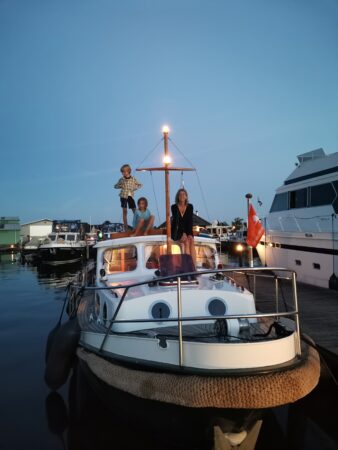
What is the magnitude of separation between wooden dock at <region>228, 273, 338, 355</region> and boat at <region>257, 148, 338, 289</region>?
102 cm

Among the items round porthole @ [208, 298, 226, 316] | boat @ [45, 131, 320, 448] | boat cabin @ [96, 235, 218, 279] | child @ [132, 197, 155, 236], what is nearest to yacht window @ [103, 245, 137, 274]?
boat cabin @ [96, 235, 218, 279]

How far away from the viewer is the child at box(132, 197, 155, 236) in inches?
345

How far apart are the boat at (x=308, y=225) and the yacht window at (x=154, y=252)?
25.7 feet

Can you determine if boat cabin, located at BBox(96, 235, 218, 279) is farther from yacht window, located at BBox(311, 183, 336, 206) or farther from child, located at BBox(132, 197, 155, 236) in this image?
yacht window, located at BBox(311, 183, 336, 206)

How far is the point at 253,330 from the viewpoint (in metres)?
5.52

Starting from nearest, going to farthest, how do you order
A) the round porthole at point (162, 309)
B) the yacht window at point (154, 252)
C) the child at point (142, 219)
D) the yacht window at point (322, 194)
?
the round porthole at point (162, 309)
the yacht window at point (154, 252)
the child at point (142, 219)
the yacht window at point (322, 194)

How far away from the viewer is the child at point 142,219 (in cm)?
877

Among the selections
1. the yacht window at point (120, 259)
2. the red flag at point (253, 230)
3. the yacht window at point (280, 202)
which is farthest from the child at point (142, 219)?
the yacht window at point (280, 202)

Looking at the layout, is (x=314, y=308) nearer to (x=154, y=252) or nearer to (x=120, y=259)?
(x=154, y=252)

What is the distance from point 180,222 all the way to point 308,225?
10.8 m

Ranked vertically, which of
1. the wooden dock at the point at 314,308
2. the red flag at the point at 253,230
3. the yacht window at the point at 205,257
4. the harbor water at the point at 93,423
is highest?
the red flag at the point at 253,230

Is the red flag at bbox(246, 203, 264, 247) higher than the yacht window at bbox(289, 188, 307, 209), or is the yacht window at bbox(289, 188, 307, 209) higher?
the yacht window at bbox(289, 188, 307, 209)

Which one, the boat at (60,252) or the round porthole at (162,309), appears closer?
the round porthole at (162,309)

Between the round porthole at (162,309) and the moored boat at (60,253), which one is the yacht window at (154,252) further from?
the moored boat at (60,253)
